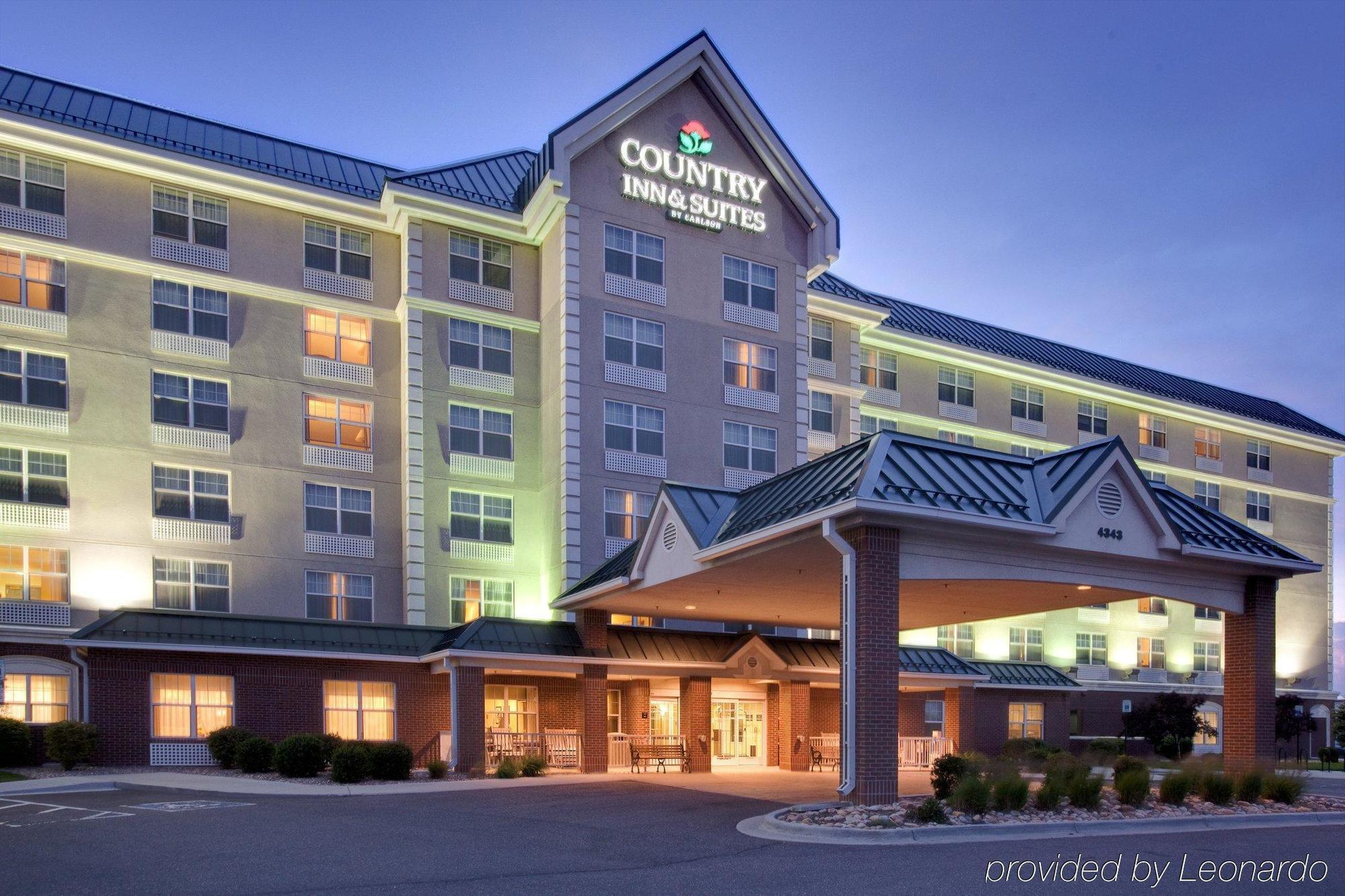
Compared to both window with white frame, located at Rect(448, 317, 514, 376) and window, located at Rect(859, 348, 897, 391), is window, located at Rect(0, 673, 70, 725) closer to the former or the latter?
window with white frame, located at Rect(448, 317, 514, 376)

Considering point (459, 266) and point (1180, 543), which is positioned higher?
point (459, 266)

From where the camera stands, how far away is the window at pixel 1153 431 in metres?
55.2

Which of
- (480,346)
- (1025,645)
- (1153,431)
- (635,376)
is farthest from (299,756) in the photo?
(1153,431)

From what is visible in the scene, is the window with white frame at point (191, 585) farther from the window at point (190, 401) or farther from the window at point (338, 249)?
the window at point (338, 249)

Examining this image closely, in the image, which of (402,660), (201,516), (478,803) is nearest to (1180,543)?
(478,803)

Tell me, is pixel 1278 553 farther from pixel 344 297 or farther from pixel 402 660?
pixel 344 297

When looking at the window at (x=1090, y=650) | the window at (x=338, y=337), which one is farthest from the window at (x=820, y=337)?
the window at (x=1090, y=650)

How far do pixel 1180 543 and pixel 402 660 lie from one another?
2068cm

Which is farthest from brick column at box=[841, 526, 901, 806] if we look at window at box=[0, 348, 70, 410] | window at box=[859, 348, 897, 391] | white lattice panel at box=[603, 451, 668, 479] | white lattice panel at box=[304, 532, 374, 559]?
window at box=[859, 348, 897, 391]

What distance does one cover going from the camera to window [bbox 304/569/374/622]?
34.2 meters

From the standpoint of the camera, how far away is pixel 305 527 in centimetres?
3450

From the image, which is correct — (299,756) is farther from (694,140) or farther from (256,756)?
(694,140)

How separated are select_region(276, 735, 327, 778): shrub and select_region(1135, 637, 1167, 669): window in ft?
130

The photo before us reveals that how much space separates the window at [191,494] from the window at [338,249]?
734cm
